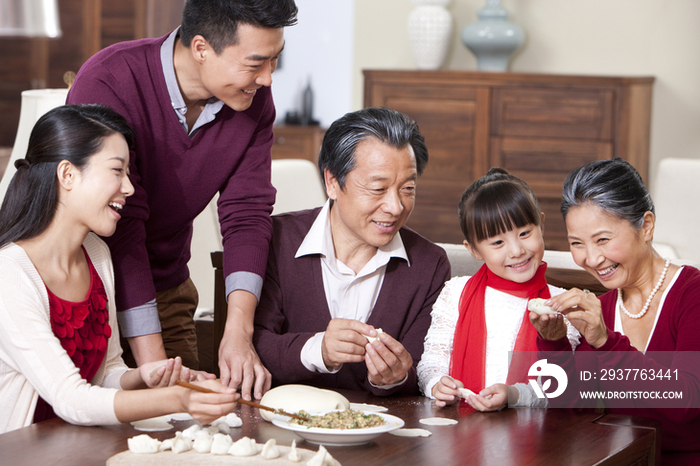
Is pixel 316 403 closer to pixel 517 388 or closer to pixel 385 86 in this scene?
pixel 517 388

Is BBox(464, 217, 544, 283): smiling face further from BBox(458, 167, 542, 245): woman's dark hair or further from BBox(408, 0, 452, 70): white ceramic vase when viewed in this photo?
BBox(408, 0, 452, 70): white ceramic vase

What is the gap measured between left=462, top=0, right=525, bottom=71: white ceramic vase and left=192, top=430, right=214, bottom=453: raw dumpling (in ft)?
13.6

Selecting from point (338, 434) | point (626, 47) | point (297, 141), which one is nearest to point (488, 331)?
point (338, 434)

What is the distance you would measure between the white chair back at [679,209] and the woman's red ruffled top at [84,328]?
278 cm

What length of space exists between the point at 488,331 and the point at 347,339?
14.3 inches

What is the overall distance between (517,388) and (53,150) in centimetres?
103

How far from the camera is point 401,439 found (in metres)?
1.29

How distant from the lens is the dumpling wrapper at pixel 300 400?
138 centimetres

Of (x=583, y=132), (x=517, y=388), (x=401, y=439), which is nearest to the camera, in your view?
(x=401, y=439)

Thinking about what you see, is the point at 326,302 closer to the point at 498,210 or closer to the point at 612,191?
the point at 498,210

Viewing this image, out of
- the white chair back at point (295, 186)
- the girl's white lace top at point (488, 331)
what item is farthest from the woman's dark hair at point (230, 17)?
the white chair back at point (295, 186)

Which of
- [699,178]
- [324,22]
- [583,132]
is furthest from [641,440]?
[324,22]

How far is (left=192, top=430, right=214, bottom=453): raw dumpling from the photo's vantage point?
46.2 inches

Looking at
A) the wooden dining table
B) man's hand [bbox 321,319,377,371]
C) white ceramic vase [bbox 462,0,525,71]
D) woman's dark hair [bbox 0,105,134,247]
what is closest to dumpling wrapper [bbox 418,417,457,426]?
the wooden dining table
